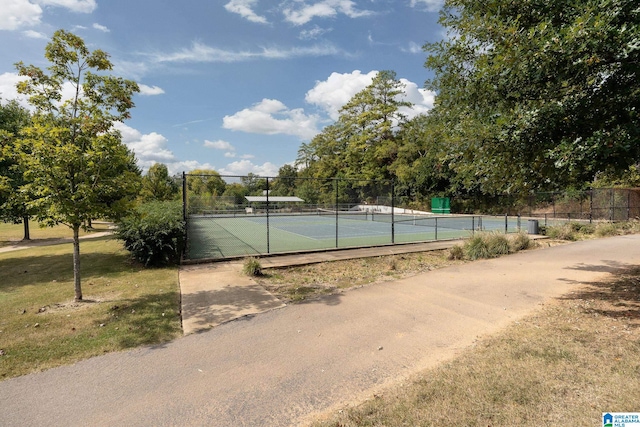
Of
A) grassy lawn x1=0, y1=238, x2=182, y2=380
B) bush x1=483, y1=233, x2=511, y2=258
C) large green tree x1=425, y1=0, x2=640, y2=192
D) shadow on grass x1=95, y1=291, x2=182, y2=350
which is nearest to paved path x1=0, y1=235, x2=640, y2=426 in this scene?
shadow on grass x1=95, y1=291, x2=182, y2=350

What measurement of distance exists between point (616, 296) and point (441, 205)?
120 ft

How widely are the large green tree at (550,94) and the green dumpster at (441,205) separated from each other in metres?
36.4

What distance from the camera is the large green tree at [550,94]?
14.1 feet

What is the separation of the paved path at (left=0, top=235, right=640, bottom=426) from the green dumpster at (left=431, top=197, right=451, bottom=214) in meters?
35.9

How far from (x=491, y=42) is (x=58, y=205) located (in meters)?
8.35

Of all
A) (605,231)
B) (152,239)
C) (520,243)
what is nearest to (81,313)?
(152,239)

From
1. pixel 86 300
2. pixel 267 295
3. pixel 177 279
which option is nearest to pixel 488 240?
pixel 267 295

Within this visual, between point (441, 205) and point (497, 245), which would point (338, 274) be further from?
point (441, 205)

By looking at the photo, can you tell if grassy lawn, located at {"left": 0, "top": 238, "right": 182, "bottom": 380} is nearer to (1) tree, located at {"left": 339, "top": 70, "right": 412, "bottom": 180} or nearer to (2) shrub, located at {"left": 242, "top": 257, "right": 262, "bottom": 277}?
(2) shrub, located at {"left": 242, "top": 257, "right": 262, "bottom": 277}

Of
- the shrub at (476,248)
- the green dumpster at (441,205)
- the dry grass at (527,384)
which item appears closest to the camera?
the dry grass at (527,384)

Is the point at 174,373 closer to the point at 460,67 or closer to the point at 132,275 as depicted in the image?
the point at 132,275

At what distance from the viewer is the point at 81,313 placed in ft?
19.1

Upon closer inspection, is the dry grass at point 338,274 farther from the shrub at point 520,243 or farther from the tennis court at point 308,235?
the shrub at point 520,243

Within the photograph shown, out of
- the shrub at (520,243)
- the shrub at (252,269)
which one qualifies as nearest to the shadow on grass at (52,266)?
the shrub at (252,269)
